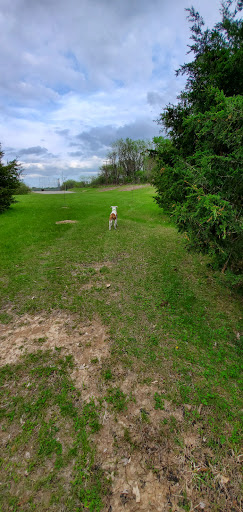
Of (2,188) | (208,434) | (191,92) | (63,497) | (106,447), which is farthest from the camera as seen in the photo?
(2,188)

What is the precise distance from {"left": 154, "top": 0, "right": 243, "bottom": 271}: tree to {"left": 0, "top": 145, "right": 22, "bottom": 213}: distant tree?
16535mm

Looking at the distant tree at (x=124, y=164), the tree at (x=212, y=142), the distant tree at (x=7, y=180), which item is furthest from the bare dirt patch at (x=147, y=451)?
the distant tree at (x=124, y=164)

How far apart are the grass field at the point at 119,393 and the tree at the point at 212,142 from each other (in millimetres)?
2462

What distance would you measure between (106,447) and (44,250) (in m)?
9.25

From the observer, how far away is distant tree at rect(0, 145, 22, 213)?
1803 centimetres

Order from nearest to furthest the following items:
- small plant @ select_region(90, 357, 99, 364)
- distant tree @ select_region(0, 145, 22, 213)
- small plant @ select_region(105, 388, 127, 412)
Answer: small plant @ select_region(105, 388, 127, 412) → small plant @ select_region(90, 357, 99, 364) → distant tree @ select_region(0, 145, 22, 213)

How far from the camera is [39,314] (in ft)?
18.8

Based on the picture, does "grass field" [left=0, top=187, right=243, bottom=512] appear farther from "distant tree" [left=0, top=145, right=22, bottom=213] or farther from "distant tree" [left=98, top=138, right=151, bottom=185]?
"distant tree" [left=98, top=138, right=151, bottom=185]

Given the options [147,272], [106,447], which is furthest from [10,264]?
[106,447]

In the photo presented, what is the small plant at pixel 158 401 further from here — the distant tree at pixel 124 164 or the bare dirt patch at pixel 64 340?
the distant tree at pixel 124 164

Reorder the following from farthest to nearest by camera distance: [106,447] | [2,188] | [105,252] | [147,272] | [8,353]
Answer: [2,188] < [105,252] < [147,272] < [8,353] < [106,447]

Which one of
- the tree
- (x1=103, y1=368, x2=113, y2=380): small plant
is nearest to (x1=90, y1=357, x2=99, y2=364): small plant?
(x1=103, y1=368, x2=113, y2=380): small plant

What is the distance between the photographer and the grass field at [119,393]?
2.57m

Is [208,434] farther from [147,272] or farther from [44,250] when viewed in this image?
[44,250]
